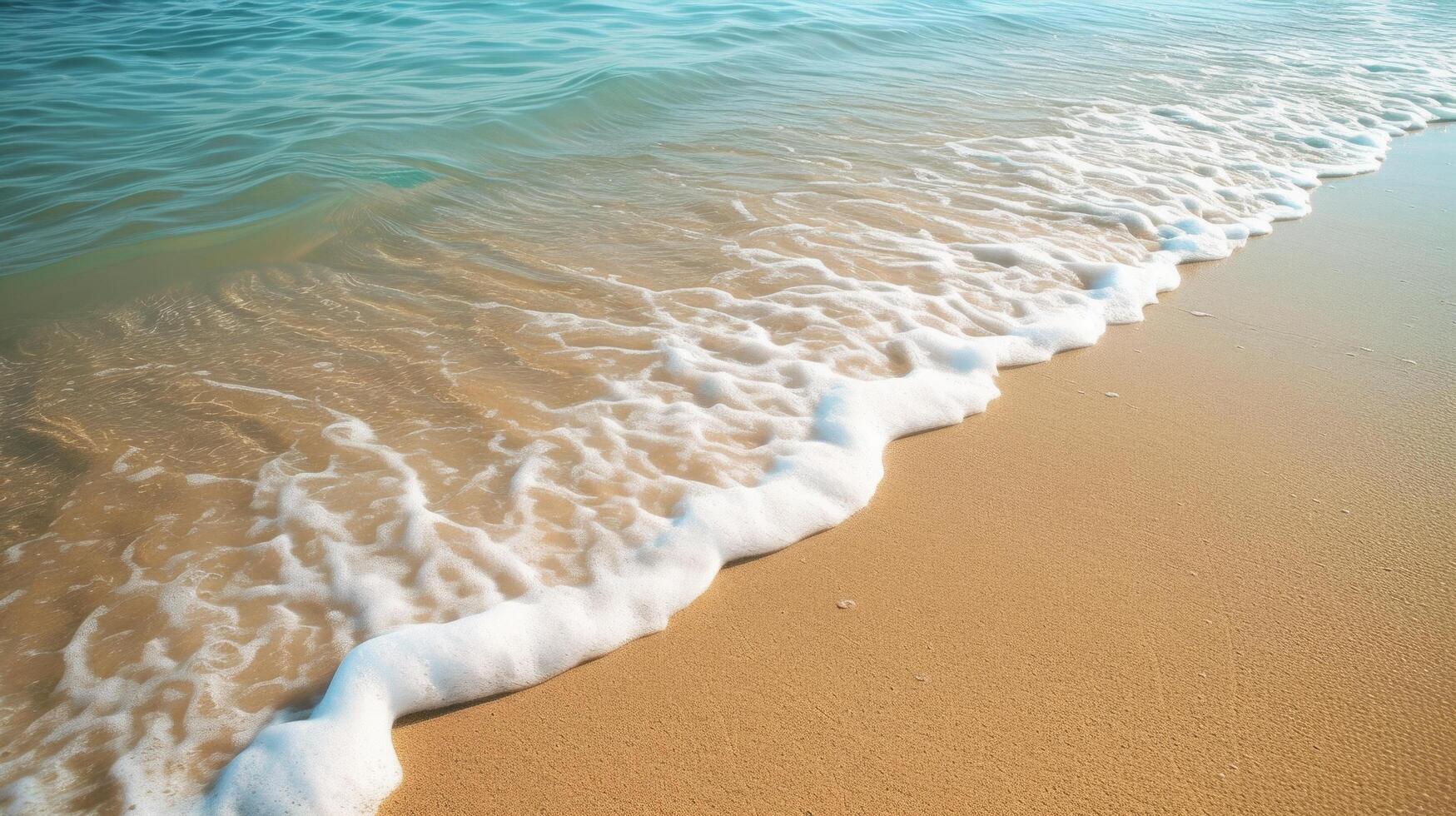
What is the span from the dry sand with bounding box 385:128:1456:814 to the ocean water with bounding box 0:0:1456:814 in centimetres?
22

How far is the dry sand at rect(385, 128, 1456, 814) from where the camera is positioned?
6.16 ft

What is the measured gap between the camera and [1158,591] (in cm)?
239

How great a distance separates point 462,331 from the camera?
3830 millimetres

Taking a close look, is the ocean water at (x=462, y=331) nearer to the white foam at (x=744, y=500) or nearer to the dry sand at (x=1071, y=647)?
the white foam at (x=744, y=500)

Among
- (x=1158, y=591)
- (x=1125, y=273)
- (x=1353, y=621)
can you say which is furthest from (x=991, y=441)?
(x=1125, y=273)

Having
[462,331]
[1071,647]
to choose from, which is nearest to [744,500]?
[1071,647]

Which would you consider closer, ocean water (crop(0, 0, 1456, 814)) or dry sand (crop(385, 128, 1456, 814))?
dry sand (crop(385, 128, 1456, 814))

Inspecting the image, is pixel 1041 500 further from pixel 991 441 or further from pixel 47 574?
pixel 47 574

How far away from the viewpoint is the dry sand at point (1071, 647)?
1.88 m

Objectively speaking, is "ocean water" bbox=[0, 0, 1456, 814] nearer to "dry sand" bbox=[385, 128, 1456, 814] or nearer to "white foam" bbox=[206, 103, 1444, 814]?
"white foam" bbox=[206, 103, 1444, 814]

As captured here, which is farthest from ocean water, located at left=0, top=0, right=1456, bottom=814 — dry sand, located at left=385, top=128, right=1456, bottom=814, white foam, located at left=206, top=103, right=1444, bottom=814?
dry sand, located at left=385, top=128, right=1456, bottom=814

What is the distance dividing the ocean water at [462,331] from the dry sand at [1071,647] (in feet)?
0.72

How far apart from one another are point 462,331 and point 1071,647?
9.47ft

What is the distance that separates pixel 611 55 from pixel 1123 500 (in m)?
8.58
